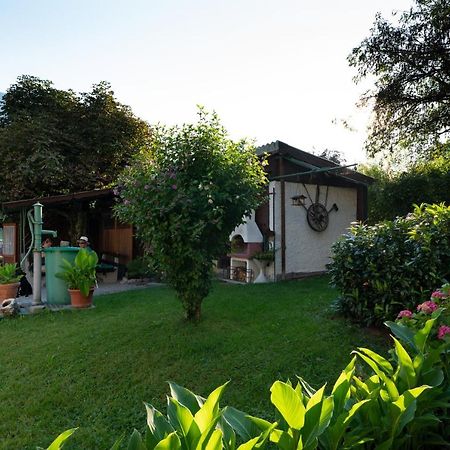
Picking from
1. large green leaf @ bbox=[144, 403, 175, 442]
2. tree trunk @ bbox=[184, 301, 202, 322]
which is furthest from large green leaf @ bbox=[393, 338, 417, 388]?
tree trunk @ bbox=[184, 301, 202, 322]

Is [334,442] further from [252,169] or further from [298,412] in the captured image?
[252,169]

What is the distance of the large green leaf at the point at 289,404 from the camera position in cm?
149

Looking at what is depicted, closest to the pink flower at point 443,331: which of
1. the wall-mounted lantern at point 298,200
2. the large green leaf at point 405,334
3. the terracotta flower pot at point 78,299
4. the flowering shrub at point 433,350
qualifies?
the flowering shrub at point 433,350

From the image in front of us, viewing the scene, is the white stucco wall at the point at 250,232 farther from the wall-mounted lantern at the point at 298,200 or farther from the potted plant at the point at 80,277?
the potted plant at the point at 80,277

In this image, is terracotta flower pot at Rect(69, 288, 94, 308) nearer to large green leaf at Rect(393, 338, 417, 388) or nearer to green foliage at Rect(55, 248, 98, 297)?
green foliage at Rect(55, 248, 98, 297)

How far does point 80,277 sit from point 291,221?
205 inches

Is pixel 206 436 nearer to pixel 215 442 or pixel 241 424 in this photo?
pixel 215 442

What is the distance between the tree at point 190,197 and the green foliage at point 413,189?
7.16 metres

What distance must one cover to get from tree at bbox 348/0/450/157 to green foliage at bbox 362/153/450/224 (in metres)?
0.96

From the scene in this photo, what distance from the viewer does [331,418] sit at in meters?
1.63

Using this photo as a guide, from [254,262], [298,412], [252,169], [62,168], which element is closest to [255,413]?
[298,412]

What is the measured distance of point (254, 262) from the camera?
378 inches

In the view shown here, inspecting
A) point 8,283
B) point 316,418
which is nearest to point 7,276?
point 8,283

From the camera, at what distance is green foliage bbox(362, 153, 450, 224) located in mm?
10344
